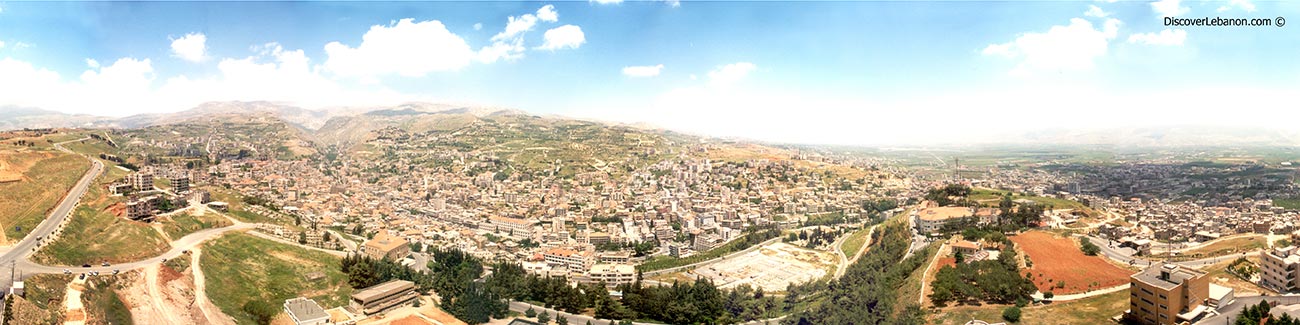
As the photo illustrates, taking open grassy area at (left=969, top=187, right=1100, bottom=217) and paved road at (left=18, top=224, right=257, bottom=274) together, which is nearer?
paved road at (left=18, top=224, right=257, bottom=274)

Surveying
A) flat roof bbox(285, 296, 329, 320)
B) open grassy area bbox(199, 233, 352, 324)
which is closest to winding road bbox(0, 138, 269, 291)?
open grassy area bbox(199, 233, 352, 324)

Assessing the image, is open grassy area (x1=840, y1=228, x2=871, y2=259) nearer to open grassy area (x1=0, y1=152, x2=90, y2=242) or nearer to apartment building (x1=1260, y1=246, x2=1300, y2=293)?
apartment building (x1=1260, y1=246, x2=1300, y2=293)

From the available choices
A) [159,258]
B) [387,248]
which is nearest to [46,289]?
[159,258]

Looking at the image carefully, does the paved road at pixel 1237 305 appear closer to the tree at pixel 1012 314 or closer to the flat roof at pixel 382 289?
the tree at pixel 1012 314

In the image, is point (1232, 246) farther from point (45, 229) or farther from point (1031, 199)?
point (45, 229)

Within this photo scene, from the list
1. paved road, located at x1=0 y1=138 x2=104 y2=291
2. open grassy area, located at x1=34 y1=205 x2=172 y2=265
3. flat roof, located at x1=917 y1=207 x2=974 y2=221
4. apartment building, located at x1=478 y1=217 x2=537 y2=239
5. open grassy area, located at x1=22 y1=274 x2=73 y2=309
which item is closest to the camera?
open grassy area, located at x1=22 y1=274 x2=73 y2=309

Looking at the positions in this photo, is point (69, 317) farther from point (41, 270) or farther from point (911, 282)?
point (911, 282)

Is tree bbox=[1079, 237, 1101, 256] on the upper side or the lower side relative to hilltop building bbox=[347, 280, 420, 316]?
upper
